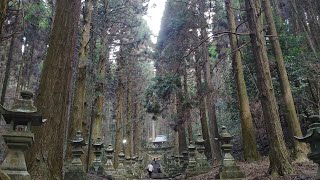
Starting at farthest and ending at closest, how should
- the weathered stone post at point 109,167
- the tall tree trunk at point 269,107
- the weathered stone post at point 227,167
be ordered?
the weathered stone post at point 109,167, the weathered stone post at point 227,167, the tall tree trunk at point 269,107

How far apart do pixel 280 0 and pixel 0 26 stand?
17902mm

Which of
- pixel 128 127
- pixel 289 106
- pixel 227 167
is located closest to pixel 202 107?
pixel 289 106

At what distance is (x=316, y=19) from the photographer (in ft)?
46.9

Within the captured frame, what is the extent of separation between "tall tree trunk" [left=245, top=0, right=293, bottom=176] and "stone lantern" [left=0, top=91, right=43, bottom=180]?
505cm

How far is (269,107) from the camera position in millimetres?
7086

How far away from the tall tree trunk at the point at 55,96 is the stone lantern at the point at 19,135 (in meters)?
0.82

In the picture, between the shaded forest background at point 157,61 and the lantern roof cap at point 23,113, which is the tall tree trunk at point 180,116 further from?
the lantern roof cap at point 23,113

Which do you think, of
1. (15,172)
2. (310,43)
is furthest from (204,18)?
(15,172)

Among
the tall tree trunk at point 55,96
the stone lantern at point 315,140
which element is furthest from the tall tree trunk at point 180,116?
the stone lantern at point 315,140

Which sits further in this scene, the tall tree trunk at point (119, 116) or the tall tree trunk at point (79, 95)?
the tall tree trunk at point (119, 116)

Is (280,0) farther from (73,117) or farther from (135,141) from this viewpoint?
(135,141)

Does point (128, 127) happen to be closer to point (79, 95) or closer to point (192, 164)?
point (192, 164)

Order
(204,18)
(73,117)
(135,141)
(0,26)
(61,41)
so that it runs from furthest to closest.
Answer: (135,141), (204,18), (73,117), (61,41), (0,26)

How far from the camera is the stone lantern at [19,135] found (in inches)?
171
